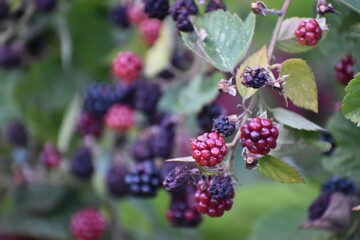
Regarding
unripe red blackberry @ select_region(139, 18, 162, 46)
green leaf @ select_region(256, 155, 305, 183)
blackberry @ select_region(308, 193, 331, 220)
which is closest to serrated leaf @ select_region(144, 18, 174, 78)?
unripe red blackberry @ select_region(139, 18, 162, 46)

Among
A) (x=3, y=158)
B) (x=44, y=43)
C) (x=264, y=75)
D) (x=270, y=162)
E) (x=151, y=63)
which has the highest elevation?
(x=264, y=75)

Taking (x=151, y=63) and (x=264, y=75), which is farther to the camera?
(x=151, y=63)

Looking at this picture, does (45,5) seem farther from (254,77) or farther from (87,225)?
(254,77)

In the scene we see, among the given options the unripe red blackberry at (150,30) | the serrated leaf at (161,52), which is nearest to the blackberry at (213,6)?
the serrated leaf at (161,52)

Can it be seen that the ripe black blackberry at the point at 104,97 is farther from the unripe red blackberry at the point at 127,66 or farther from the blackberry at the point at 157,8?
the blackberry at the point at 157,8

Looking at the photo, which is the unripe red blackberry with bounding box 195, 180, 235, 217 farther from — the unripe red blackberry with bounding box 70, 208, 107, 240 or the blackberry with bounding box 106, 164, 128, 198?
the unripe red blackberry with bounding box 70, 208, 107, 240

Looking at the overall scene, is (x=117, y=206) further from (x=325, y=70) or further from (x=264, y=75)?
(x=264, y=75)

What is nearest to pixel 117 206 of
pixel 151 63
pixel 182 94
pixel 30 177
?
pixel 30 177

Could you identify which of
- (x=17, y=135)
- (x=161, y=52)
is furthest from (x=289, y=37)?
(x=17, y=135)
